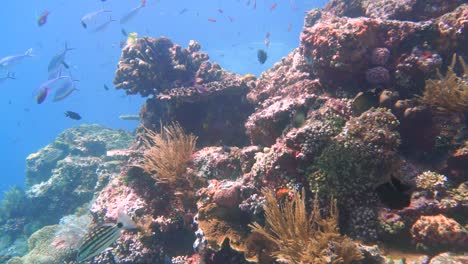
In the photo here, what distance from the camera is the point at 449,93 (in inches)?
173

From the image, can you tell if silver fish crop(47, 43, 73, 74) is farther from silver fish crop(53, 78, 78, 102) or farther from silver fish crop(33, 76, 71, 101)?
silver fish crop(53, 78, 78, 102)

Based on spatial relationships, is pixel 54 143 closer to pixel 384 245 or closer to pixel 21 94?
pixel 384 245

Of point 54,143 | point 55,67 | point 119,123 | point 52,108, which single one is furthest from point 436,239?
point 52,108

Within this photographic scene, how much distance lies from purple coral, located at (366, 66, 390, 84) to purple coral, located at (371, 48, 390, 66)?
0.36ft

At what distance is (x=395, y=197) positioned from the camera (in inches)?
138

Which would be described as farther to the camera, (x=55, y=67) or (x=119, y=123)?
(x=119, y=123)

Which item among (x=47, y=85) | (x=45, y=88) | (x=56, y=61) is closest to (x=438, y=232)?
(x=45, y=88)

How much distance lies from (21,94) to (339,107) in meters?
117

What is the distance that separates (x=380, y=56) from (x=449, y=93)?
1300 millimetres

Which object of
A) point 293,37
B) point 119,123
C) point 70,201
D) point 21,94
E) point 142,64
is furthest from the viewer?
point 21,94

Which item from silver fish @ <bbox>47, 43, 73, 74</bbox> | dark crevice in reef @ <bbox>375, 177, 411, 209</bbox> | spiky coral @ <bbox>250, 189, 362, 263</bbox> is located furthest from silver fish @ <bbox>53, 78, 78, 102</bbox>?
dark crevice in reef @ <bbox>375, 177, 411, 209</bbox>

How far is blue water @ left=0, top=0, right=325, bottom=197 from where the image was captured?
2504 inches

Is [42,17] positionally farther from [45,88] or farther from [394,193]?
[394,193]

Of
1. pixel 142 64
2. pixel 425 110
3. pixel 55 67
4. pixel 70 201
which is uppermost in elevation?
pixel 55 67
